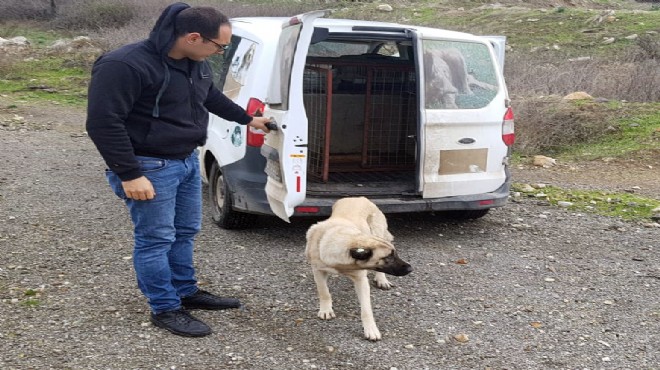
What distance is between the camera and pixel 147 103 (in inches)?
135

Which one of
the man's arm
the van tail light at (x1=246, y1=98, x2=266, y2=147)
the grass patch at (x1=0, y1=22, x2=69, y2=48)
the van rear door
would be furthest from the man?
the grass patch at (x1=0, y1=22, x2=69, y2=48)

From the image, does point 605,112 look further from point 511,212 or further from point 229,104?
point 229,104

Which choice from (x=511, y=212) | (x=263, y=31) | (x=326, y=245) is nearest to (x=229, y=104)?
(x=326, y=245)

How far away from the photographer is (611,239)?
594 cm

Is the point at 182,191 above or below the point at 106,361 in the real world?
above

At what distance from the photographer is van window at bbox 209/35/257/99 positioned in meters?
5.57

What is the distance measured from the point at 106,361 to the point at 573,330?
8.86 feet

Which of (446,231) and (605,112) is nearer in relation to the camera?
(446,231)

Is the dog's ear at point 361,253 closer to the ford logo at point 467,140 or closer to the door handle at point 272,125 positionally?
the door handle at point 272,125

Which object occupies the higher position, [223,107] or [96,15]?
[223,107]

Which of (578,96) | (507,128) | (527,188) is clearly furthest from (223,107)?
(578,96)

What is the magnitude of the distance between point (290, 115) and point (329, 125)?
1.10 metres

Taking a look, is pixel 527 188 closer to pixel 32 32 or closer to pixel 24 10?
pixel 32 32

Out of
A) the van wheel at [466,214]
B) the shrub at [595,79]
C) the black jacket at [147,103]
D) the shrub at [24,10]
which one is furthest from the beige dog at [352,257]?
the shrub at [24,10]
